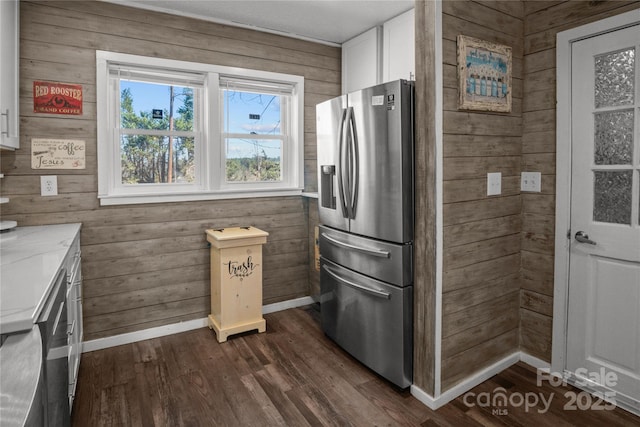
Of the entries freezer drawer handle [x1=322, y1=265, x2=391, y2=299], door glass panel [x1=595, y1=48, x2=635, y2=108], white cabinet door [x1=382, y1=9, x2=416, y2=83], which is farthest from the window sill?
door glass panel [x1=595, y1=48, x2=635, y2=108]

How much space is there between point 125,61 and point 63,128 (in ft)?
2.15

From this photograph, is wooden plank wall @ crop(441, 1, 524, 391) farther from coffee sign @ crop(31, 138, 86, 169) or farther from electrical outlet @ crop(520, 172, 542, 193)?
coffee sign @ crop(31, 138, 86, 169)

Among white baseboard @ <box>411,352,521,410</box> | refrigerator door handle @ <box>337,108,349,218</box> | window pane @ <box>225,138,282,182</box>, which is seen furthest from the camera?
window pane @ <box>225,138,282,182</box>

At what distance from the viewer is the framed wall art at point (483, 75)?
2125 millimetres

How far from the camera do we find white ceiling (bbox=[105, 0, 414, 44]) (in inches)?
113

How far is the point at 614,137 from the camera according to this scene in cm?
211

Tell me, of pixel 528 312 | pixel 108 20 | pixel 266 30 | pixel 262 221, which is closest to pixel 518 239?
pixel 528 312

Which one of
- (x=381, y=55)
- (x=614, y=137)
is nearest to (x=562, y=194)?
(x=614, y=137)

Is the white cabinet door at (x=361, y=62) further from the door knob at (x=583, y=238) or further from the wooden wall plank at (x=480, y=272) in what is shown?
the door knob at (x=583, y=238)

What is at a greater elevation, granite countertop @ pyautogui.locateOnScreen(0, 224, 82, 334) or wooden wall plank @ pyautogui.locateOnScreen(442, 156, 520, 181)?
wooden wall plank @ pyautogui.locateOnScreen(442, 156, 520, 181)

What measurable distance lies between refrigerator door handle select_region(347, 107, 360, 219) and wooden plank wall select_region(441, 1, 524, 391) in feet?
1.90

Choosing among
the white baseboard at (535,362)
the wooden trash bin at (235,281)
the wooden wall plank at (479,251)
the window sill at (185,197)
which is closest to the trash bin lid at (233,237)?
the wooden trash bin at (235,281)

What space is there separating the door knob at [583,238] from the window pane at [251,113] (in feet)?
8.36

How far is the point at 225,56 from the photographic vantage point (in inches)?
127
